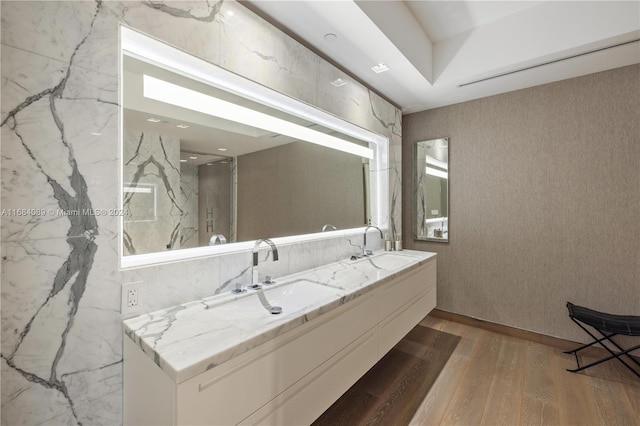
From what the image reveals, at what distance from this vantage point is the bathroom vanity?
0.97m

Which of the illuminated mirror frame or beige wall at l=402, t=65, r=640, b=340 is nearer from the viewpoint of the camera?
beige wall at l=402, t=65, r=640, b=340

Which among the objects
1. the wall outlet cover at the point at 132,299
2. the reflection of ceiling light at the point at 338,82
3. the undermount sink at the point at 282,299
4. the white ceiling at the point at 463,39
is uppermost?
the white ceiling at the point at 463,39

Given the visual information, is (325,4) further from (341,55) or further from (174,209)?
(174,209)

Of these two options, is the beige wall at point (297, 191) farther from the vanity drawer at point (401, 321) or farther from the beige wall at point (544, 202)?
the beige wall at point (544, 202)

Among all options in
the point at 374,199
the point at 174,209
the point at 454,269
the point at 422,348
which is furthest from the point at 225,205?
the point at 454,269

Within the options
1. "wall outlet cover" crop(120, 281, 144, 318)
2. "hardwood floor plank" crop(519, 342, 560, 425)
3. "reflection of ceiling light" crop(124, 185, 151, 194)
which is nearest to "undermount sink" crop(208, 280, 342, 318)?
"wall outlet cover" crop(120, 281, 144, 318)

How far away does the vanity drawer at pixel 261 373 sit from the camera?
956mm

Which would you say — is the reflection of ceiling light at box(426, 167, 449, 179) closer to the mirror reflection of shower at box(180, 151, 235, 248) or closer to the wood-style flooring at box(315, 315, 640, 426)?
the wood-style flooring at box(315, 315, 640, 426)

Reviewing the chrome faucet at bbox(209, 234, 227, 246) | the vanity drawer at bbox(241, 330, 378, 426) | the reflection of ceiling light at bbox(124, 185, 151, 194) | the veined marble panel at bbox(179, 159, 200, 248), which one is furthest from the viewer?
the chrome faucet at bbox(209, 234, 227, 246)

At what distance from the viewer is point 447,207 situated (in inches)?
137

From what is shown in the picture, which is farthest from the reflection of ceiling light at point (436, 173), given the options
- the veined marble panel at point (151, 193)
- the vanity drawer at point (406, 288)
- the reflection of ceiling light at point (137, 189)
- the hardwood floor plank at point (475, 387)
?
the reflection of ceiling light at point (137, 189)

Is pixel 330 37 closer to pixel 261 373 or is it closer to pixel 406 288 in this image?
pixel 406 288

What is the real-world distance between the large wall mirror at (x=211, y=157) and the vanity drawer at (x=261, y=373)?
733mm

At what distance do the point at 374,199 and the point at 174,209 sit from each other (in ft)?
7.32
